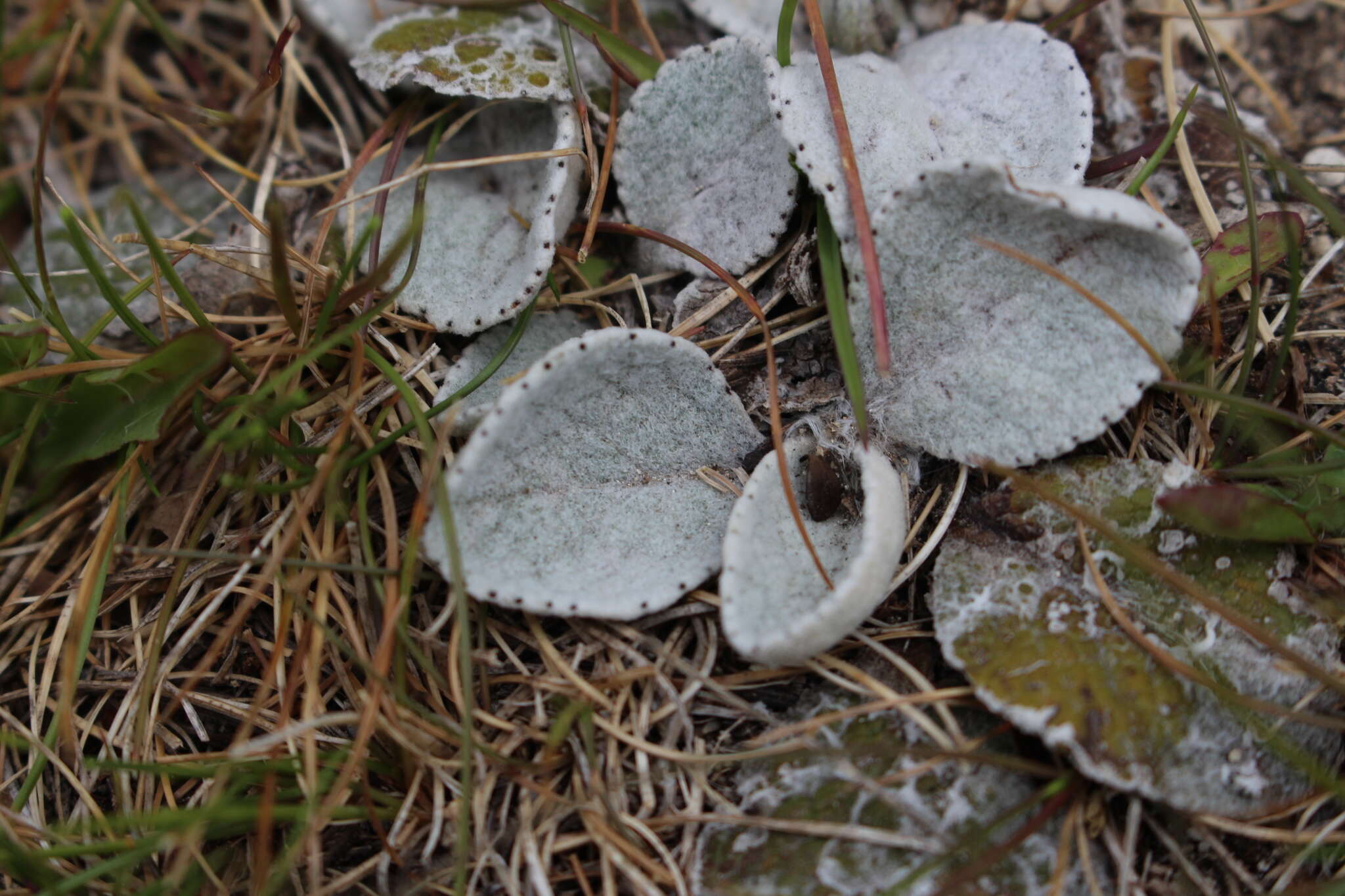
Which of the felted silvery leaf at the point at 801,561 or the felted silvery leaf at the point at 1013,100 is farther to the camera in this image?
the felted silvery leaf at the point at 1013,100

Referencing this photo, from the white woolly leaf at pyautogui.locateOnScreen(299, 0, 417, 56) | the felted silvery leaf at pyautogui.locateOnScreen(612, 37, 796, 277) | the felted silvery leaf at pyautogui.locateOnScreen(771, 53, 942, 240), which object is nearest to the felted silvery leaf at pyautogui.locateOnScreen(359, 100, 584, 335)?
the felted silvery leaf at pyautogui.locateOnScreen(612, 37, 796, 277)

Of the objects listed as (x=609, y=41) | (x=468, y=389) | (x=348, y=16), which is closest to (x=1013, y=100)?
(x=609, y=41)

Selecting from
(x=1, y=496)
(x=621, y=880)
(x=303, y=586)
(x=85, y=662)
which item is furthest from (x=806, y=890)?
(x=1, y=496)

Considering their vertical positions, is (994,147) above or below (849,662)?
above

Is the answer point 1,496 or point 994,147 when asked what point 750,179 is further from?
point 1,496

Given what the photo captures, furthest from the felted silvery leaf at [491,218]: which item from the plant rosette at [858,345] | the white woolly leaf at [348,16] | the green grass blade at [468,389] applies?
the white woolly leaf at [348,16]

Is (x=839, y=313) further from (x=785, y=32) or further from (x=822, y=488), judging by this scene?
(x=785, y=32)

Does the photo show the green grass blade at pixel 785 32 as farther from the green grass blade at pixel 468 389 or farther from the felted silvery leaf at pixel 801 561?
the felted silvery leaf at pixel 801 561
